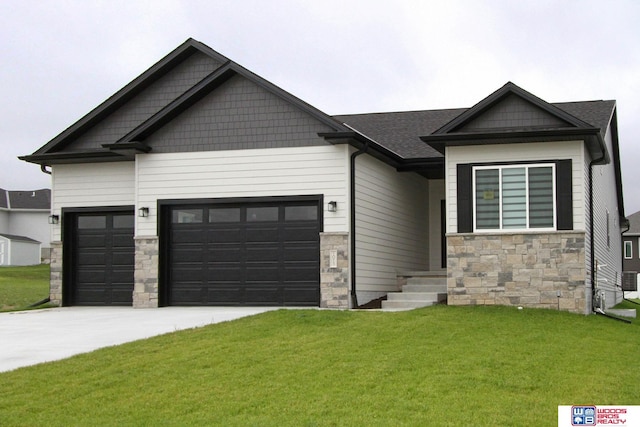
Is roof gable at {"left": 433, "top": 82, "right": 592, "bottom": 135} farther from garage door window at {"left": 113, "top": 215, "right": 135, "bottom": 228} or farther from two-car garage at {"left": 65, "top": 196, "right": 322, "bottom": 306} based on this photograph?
garage door window at {"left": 113, "top": 215, "right": 135, "bottom": 228}

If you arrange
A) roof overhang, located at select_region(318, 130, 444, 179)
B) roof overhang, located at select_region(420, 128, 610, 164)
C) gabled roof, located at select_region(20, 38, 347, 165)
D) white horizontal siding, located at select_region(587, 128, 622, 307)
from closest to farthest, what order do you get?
roof overhang, located at select_region(420, 128, 610, 164) < roof overhang, located at select_region(318, 130, 444, 179) < gabled roof, located at select_region(20, 38, 347, 165) < white horizontal siding, located at select_region(587, 128, 622, 307)

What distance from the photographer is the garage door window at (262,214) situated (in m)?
17.8

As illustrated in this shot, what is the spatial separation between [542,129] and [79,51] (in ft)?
39.1

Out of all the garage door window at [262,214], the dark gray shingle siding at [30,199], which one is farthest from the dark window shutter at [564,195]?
the dark gray shingle siding at [30,199]

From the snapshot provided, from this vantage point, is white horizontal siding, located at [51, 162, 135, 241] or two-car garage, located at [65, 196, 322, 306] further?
white horizontal siding, located at [51, 162, 135, 241]

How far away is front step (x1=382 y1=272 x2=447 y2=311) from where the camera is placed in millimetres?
17141

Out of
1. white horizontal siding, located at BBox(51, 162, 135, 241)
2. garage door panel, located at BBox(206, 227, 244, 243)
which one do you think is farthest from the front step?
white horizontal siding, located at BBox(51, 162, 135, 241)

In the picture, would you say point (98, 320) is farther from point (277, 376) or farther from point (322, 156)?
point (277, 376)

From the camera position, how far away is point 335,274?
16953 mm

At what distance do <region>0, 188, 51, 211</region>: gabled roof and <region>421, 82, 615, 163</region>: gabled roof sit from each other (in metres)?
48.0

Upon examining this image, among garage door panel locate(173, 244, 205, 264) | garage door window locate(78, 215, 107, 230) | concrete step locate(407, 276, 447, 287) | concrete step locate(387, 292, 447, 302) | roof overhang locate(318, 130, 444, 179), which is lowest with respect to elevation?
concrete step locate(387, 292, 447, 302)

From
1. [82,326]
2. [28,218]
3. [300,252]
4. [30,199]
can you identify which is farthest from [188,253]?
[30,199]

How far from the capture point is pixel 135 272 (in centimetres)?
1839

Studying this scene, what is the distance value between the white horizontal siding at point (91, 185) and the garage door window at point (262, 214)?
127 inches
